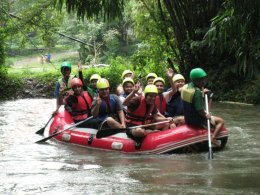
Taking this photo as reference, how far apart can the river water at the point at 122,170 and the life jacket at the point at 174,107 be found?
0.97m

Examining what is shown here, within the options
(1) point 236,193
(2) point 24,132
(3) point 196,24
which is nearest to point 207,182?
(1) point 236,193

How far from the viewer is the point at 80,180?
5.83 meters

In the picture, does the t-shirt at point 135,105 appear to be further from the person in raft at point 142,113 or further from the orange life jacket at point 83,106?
the orange life jacket at point 83,106

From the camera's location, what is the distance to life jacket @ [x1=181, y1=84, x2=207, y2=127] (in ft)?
23.9

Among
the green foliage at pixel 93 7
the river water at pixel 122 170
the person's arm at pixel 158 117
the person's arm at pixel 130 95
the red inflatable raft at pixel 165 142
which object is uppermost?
the green foliage at pixel 93 7

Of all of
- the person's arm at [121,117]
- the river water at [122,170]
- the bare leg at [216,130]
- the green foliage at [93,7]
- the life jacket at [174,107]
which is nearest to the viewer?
the river water at [122,170]

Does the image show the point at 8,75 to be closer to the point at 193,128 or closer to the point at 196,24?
the point at 196,24

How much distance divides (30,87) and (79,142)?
10.8 m

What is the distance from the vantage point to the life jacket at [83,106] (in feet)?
28.6

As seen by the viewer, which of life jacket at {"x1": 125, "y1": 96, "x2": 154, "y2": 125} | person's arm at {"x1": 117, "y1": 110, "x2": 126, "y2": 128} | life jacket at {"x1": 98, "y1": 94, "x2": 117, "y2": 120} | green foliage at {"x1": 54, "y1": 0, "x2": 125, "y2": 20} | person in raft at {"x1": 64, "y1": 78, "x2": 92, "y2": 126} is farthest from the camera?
green foliage at {"x1": 54, "y1": 0, "x2": 125, "y2": 20}

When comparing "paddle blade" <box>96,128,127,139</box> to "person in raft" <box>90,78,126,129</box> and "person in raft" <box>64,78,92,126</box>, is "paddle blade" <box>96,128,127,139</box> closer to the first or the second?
"person in raft" <box>90,78,126,129</box>

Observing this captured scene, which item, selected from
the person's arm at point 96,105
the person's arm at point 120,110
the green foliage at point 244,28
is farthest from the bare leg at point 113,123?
the green foliage at point 244,28

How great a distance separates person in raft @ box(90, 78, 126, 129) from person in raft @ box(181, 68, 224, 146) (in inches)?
42.4

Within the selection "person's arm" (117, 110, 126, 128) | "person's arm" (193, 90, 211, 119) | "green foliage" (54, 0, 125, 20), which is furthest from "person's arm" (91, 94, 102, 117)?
"green foliage" (54, 0, 125, 20)
